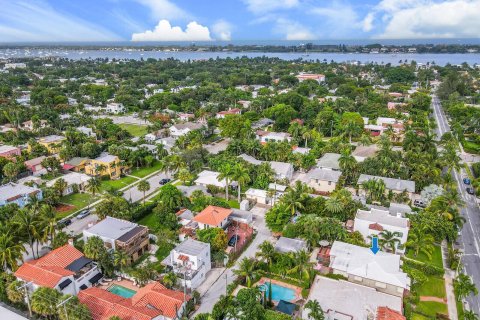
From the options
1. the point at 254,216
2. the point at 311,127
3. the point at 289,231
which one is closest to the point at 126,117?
the point at 311,127

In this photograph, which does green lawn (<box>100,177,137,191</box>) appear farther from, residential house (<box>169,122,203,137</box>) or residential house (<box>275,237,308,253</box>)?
residential house (<box>275,237,308,253</box>)

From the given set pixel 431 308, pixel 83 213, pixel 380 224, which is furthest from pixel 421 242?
pixel 83 213

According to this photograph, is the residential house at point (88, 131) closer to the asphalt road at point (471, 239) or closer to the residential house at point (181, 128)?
the residential house at point (181, 128)

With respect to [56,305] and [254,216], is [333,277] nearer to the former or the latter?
[254,216]

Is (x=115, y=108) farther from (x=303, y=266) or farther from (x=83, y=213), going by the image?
(x=303, y=266)

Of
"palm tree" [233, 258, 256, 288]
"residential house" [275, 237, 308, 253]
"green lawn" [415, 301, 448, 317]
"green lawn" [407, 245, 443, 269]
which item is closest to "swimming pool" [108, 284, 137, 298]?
"palm tree" [233, 258, 256, 288]
